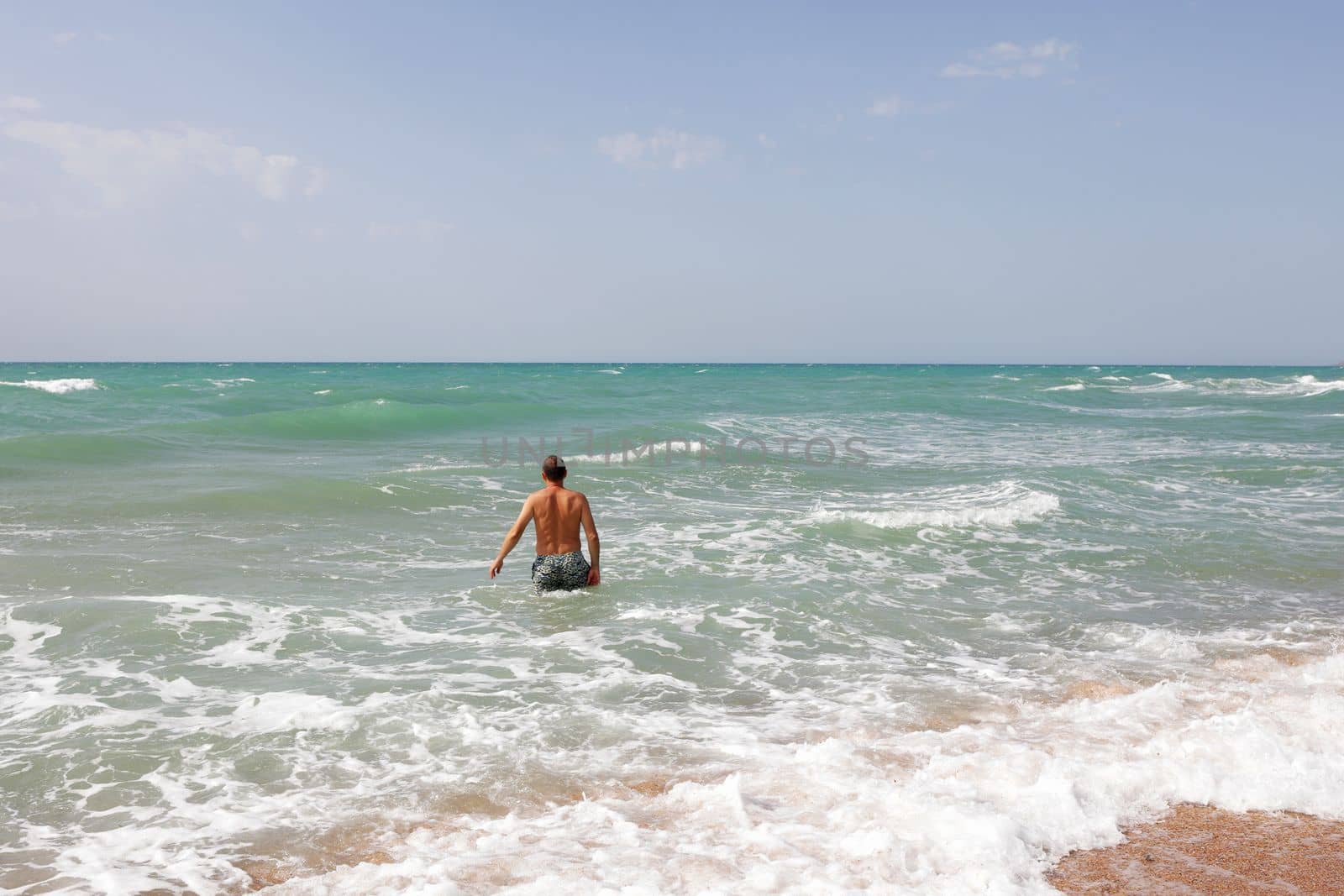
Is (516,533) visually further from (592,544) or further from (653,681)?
(653,681)

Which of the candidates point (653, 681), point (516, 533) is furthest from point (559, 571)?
point (653, 681)

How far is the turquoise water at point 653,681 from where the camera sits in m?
4.00

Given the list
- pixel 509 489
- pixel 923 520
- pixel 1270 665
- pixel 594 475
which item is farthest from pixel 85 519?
pixel 1270 665

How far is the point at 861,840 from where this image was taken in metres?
3.87

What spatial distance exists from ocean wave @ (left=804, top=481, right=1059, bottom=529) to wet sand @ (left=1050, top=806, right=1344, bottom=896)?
745cm

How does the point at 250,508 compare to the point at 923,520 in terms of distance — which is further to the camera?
the point at 250,508

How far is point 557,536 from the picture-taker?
27.3ft

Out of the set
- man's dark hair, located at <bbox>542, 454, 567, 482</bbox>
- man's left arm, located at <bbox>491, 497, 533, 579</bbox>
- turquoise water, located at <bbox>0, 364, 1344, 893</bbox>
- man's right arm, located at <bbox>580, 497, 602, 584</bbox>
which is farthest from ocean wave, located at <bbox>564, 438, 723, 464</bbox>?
man's left arm, located at <bbox>491, 497, 533, 579</bbox>

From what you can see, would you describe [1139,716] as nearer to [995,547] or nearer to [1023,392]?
[995,547]

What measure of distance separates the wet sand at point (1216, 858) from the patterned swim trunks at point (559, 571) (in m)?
5.27

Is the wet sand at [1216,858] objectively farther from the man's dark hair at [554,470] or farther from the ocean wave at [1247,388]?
the ocean wave at [1247,388]

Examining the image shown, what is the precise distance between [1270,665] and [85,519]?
13.0 meters

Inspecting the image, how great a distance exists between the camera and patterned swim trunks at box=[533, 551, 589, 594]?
8.37 m

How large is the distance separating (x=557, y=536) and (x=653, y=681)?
2370mm
